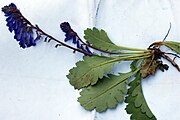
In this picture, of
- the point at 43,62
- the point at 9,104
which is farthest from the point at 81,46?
the point at 9,104

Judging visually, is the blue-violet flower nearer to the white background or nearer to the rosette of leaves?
the white background

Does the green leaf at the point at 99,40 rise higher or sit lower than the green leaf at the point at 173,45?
higher

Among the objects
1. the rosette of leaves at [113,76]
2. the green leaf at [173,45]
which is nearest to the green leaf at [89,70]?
the rosette of leaves at [113,76]

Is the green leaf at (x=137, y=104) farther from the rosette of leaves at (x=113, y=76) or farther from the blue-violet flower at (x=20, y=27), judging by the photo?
the blue-violet flower at (x=20, y=27)

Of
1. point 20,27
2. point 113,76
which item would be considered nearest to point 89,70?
point 113,76

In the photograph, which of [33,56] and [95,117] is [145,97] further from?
[33,56]

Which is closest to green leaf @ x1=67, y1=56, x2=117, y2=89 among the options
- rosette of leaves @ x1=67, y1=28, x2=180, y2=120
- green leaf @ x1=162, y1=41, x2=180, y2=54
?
rosette of leaves @ x1=67, y1=28, x2=180, y2=120
